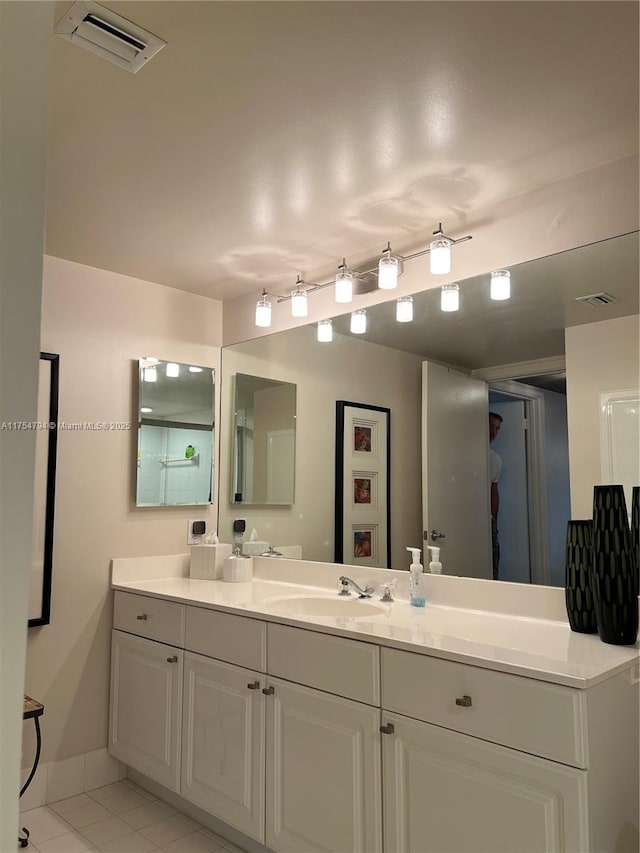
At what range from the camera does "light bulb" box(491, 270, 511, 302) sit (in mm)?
2191

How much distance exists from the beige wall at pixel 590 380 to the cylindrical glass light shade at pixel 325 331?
1.07 m

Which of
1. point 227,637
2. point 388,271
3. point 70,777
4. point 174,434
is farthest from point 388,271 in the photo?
point 70,777

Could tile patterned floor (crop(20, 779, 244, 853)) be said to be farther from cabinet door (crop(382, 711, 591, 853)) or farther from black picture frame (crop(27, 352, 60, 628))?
cabinet door (crop(382, 711, 591, 853))

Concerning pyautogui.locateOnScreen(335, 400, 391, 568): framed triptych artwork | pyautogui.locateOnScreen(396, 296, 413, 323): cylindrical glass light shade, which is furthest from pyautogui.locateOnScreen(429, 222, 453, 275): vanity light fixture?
pyautogui.locateOnScreen(335, 400, 391, 568): framed triptych artwork

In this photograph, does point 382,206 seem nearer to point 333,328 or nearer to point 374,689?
point 333,328

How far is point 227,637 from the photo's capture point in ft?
7.43

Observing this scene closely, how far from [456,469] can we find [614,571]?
29.6 inches

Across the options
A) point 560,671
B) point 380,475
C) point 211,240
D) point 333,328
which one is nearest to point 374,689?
point 560,671

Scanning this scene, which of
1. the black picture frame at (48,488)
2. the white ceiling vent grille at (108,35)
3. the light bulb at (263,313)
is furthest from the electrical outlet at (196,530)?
the white ceiling vent grille at (108,35)

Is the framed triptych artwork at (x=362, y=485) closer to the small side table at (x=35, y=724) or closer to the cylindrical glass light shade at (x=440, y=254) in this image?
the cylindrical glass light shade at (x=440, y=254)

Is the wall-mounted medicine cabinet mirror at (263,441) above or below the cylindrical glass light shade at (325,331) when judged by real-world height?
below

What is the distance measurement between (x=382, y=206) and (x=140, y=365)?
1.38 m

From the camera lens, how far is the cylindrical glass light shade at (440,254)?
2.23 meters

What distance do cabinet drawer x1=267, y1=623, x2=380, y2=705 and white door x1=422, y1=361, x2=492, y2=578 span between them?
0.62 m
